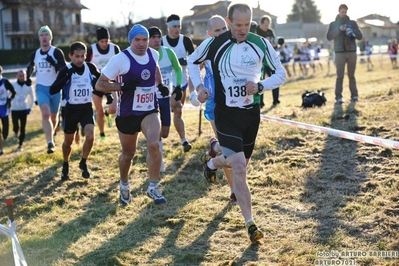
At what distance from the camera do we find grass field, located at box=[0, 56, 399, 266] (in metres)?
5.54

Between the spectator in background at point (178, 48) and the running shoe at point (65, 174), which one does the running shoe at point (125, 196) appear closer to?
the running shoe at point (65, 174)

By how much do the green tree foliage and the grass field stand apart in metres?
104

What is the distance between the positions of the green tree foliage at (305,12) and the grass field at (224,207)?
4107 inches

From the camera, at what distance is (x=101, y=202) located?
25.7ft

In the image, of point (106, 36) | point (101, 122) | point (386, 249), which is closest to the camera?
point (386, 249)

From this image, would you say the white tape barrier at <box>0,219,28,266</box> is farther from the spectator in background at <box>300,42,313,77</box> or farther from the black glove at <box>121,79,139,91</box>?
the spectator in background at <box>300,42,313,77</box>

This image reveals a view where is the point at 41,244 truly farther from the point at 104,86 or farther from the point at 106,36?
the point at 106,36

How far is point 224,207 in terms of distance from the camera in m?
6.96

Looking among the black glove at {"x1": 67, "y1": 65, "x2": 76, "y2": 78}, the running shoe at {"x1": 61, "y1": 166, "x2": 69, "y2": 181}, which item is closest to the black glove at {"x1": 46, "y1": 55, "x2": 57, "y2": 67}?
the black glove at {"x1": 67, "y1": 65, "x2": 76, "y2": 78}

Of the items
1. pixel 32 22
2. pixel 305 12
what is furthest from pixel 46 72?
pixel 305 12

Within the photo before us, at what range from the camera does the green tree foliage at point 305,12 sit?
111750mm

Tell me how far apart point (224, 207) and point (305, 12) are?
10994cm

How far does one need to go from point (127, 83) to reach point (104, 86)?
30 centimetres

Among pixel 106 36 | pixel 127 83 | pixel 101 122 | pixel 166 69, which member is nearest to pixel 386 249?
pixel 127 83
